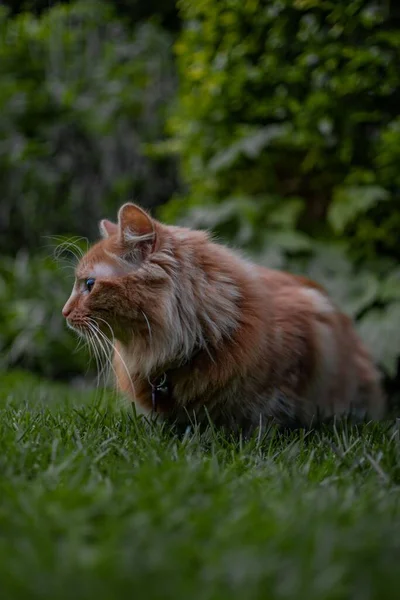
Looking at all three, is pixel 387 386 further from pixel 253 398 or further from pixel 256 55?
pixel 256 55

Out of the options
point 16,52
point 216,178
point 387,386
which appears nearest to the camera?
point 387,386

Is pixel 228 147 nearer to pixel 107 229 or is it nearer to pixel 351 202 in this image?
pixel 351 202

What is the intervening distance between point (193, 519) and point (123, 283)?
45.7 inches

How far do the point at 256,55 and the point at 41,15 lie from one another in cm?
343

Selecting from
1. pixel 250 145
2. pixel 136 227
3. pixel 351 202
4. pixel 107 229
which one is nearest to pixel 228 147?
pixel 250 145

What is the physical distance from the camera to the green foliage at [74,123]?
5934 mm

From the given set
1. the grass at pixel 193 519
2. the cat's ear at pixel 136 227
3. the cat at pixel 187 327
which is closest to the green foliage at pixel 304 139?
the cat at pixel 187 327

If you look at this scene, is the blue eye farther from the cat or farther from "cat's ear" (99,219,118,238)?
"cat's ear" (99,219,118,238)

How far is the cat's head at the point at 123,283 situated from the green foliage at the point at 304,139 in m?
1.69

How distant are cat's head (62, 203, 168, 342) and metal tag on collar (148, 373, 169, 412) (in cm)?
19

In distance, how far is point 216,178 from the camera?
4410 millimetres

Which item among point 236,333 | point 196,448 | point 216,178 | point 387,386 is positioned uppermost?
point 216,178

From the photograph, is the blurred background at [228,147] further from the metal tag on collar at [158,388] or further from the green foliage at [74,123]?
the metal tag on collar at [158,388]

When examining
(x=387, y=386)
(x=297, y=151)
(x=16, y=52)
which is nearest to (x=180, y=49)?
(x=297, y=151)
